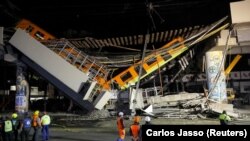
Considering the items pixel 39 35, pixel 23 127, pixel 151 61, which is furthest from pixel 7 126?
pixel 151 61

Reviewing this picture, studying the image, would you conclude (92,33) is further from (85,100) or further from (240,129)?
(240,129)

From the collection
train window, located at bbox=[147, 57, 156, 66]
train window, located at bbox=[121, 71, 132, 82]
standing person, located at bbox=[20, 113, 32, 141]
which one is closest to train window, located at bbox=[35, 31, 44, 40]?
train window, located at bbox=[121, 71, 132, 82]

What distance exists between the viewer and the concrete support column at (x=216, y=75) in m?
25.9

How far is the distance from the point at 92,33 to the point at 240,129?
73.1 feet

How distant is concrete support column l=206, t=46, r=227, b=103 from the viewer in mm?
25897

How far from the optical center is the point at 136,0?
1040 inches

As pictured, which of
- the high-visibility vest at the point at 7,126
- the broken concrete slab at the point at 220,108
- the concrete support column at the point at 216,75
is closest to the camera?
the high-visibility vest at the point at 7,126

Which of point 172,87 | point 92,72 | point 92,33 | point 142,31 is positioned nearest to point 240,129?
point 92,72

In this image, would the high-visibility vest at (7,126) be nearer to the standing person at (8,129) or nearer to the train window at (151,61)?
the standing person at (8,129)

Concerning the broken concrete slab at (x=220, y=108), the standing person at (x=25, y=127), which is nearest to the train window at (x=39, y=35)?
the standing person at (x=25, y=127)

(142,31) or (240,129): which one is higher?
(142,31)

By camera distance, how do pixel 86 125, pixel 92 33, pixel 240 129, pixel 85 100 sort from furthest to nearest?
pixel 92 33
pixel 85 100
pixel 86 125
pixel 240 129

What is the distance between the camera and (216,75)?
2634cm

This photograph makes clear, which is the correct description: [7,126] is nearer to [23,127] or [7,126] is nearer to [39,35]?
[23,127]
